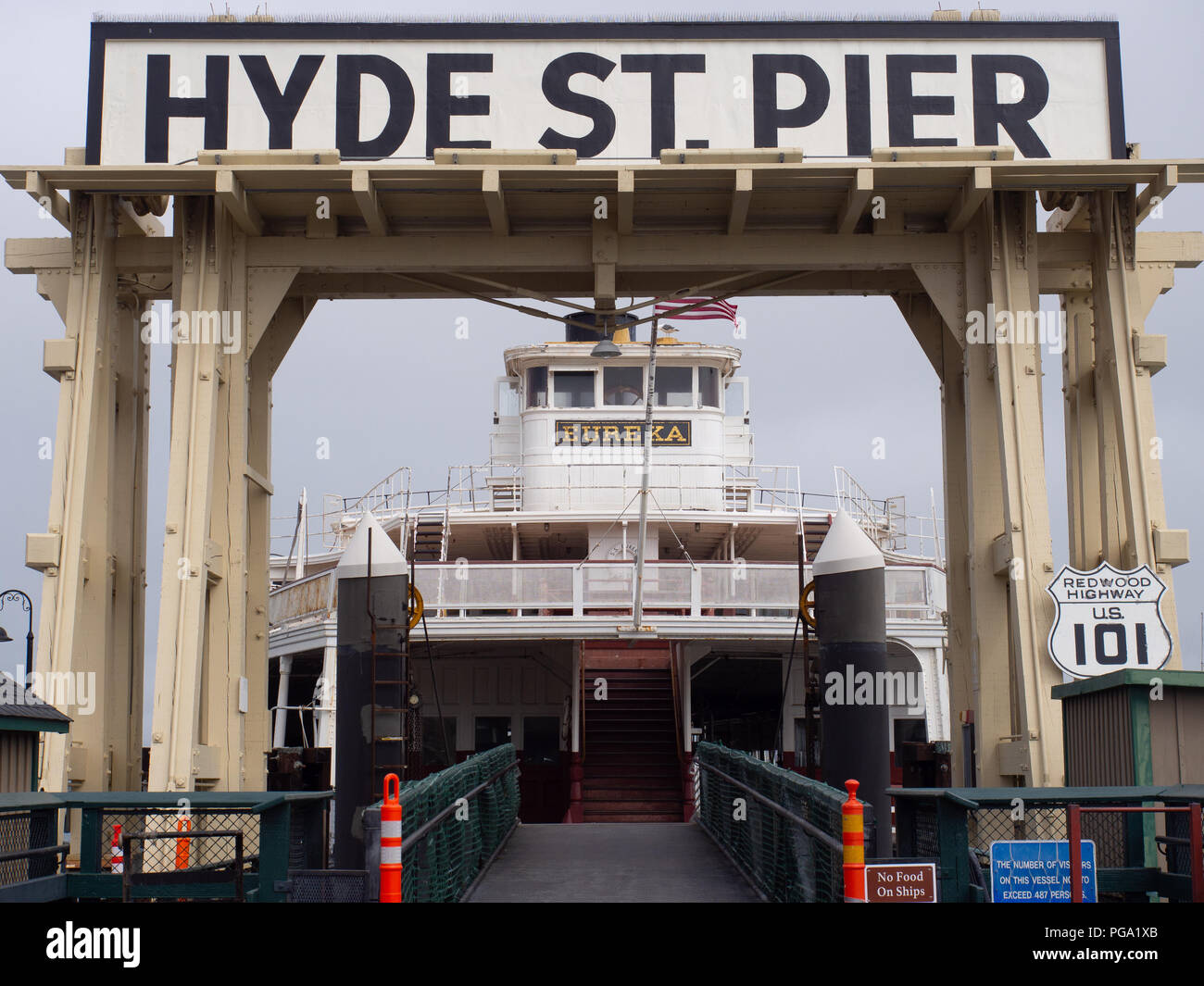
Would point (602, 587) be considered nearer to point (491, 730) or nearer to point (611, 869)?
point (491, 730)

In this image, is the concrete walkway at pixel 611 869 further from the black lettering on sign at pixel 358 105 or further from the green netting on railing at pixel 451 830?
the black lettering on sign at pixel 358 105

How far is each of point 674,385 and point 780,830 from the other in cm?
2011

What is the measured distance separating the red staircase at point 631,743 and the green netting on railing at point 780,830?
7.22 m

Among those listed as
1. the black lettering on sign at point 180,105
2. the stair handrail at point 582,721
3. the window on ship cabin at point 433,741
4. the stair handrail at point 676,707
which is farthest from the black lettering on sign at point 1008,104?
the window on ship cabin at point 433,741

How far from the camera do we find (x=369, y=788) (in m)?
14.7

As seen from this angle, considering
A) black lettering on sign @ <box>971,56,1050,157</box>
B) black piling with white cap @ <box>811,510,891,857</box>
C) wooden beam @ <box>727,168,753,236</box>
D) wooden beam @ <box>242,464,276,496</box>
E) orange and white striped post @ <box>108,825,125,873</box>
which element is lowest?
orange and white striped post @ <box>108,825,125,873</box>

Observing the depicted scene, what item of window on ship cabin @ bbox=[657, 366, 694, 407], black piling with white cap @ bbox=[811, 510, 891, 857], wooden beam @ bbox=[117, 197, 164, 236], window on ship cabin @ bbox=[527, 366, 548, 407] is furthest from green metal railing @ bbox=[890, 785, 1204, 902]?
window on ship cabin @ bbox=[527, 366, 548, 407]

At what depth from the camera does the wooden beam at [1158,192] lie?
14.6 meters

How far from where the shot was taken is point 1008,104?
1533cm

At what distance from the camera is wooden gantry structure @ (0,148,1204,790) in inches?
571

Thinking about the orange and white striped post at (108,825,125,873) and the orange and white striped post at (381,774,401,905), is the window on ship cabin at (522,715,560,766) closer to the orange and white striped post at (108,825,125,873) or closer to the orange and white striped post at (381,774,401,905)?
the orange and white striped post at (108,825,125,873)

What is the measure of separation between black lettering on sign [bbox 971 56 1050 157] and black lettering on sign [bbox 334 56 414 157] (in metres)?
5.98

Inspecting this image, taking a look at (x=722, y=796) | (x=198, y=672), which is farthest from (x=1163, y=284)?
(x=198, y=672)
